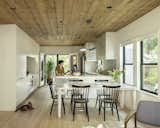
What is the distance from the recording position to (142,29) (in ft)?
17.3

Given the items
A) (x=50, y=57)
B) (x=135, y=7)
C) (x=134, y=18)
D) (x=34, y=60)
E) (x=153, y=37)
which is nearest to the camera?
(x=135, y=7)

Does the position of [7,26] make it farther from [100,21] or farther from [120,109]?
[120,109]

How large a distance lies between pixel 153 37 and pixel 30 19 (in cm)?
319

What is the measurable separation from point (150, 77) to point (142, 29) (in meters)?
1.23

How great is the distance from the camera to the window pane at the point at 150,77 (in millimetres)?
4902

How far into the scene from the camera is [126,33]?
6.55 m

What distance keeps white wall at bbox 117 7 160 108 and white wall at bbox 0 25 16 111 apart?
11.4 ft

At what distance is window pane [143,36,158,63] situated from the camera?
4950 mm

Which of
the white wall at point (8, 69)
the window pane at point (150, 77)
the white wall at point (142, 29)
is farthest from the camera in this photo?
the white wall at point (8, 69)

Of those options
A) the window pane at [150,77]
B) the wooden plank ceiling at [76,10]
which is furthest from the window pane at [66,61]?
the window pane at [150,77]

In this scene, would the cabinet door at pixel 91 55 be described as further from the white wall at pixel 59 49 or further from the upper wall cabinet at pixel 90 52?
the white wall at pixel 59 49

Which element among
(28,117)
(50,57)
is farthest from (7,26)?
(50,57)

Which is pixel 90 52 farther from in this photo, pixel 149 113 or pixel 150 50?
pixel 149 113

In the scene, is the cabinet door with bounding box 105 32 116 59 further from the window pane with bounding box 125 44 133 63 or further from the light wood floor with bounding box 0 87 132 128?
the light wood floor with bounding box 0 87 132 128
